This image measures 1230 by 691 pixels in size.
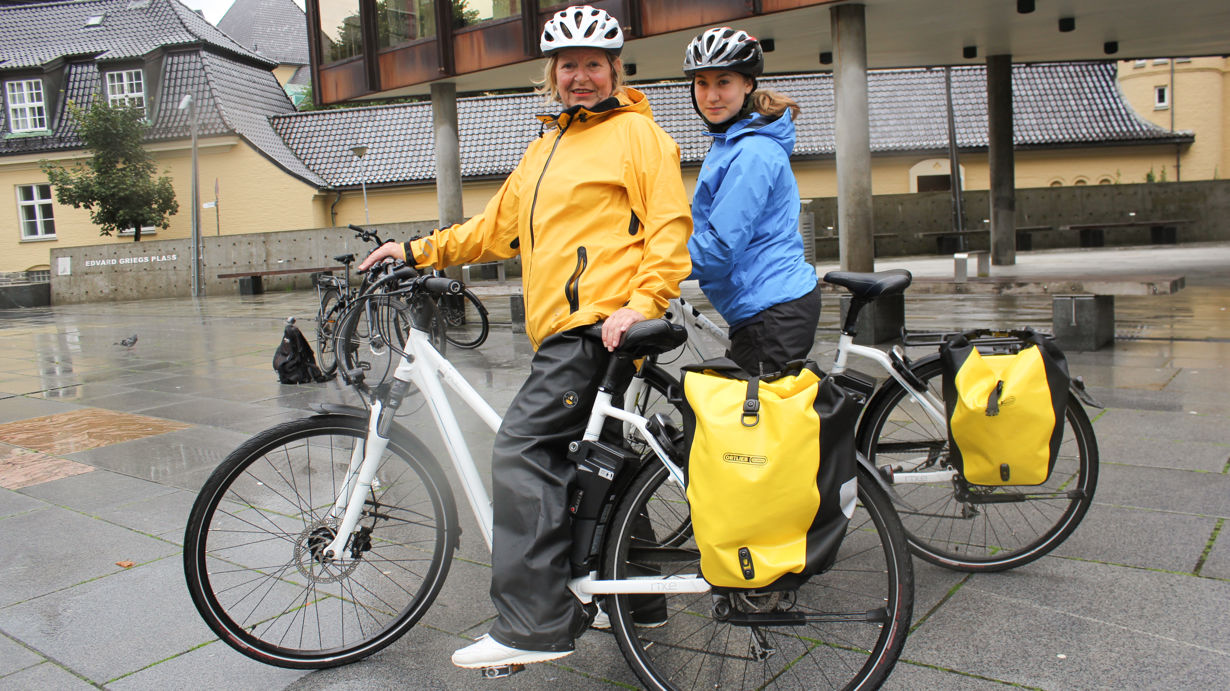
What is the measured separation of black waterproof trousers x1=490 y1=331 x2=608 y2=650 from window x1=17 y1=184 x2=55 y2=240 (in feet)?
128

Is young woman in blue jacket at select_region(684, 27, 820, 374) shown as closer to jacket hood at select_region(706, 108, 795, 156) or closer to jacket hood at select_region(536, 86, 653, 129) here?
jacket hood at select_region(706, 108, 795, 156)

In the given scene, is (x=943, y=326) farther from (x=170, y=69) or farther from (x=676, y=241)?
(x=170, y=69)

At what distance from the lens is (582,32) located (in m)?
Answer: 2.85

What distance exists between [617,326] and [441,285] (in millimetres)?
645

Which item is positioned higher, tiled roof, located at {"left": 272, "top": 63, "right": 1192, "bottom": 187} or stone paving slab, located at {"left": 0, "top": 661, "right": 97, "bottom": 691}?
tiled roof, located at {"left": 272, "top": 63, "right": 1192, "bottom": 187}

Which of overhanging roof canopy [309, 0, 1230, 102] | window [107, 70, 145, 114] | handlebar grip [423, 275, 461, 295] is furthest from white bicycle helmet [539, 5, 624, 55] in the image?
window [107, 70, 145, 114]

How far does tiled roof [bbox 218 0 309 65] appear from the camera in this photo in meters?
55.7

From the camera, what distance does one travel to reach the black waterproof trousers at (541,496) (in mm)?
2613

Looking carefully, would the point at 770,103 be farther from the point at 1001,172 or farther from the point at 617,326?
the point at 1001,172

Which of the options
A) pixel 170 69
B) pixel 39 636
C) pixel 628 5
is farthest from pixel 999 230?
pixel 170 69

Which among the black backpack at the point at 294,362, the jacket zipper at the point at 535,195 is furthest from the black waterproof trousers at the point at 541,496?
the black backpack at the point at 294,362

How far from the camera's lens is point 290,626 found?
3.22 meters

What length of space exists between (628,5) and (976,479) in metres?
11.8

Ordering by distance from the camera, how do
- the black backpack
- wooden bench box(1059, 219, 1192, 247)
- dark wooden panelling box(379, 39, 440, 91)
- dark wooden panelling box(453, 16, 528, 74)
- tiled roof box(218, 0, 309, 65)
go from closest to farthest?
1. the black backpack
2. dark wooden panelling box(453, 16, 528, 74)
3. dark wooden panelling box(379, 39, 440, 91)
4. wooden bench box(1059, 219, 1192, 247)
5. tiled roof box(218, 0, 309, 65)
